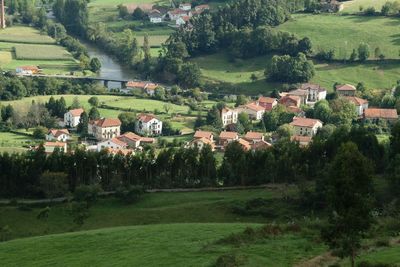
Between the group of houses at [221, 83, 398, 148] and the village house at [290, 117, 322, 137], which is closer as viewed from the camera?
the village house at [290, 117, 322, 137]

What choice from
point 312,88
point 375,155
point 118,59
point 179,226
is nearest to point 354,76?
point 312,88

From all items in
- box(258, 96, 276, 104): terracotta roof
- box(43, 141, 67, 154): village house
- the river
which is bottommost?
the river

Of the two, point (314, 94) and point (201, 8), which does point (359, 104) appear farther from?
point (201, 8)

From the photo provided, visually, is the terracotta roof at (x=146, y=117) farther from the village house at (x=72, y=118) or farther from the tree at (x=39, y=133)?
the tree at (x=39, y=133)

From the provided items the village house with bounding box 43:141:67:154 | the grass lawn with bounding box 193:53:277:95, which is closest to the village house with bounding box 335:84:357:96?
the grass lawn with bounding box 193:53:277:95

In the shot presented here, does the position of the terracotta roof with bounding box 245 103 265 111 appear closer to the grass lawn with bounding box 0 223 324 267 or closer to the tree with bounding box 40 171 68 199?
the tree with bounding box 40 171 68 199

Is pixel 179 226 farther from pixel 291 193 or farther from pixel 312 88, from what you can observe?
pixel 312 88
